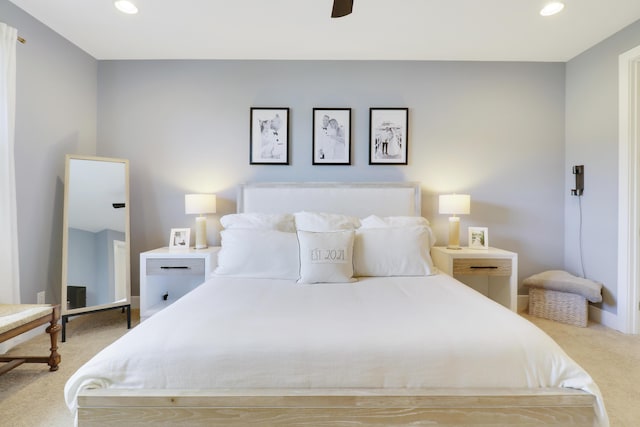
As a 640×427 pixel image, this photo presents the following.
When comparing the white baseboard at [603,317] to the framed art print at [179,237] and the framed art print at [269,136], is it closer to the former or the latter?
the framed art print at [269,136]

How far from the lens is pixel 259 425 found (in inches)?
47.9

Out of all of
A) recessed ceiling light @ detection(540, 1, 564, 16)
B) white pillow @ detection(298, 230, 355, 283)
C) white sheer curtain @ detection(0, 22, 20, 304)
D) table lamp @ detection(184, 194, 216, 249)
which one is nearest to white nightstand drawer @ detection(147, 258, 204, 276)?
table lamp @ detection(184, 194, 216, 249)

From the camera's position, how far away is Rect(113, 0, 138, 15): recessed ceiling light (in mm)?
2445

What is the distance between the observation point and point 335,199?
329 cm

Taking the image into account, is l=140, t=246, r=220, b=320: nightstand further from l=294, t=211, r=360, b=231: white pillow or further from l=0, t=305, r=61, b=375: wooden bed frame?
l=294, t=211, r=360, b=231: white pillow

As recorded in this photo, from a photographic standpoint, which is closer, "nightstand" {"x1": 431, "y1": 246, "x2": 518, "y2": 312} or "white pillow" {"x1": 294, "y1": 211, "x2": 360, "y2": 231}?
"white pillow" {"x1": 294, "y1": 211, "x2": 360, "y2": 231}

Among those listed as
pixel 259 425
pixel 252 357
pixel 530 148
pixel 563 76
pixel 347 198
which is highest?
pixel 563 76

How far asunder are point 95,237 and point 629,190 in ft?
15.3

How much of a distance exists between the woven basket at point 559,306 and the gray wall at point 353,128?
0.67 m

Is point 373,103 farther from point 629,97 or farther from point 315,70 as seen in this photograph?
point 629,97

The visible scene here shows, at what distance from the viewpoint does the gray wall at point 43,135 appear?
264 centimetres

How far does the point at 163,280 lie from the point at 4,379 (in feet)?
4.41

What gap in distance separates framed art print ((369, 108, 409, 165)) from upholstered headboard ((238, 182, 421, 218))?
1.08ft

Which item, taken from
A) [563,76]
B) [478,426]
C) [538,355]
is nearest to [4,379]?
[478,426]
